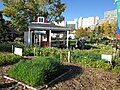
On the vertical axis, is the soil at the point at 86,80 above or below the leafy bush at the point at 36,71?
below

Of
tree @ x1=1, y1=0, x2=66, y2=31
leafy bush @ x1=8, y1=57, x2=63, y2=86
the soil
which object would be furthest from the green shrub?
tree @ x1=1, y1=0, x2=66, y2=31

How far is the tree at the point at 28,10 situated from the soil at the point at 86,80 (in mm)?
35322

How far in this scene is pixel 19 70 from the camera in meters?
10.9

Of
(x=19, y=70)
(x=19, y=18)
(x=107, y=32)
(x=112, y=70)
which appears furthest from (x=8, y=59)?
(x=107, y=32)

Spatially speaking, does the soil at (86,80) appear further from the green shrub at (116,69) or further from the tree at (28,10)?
the tree at (28,10)

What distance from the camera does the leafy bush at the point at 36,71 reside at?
33.7 feet

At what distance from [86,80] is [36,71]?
89.3 inches

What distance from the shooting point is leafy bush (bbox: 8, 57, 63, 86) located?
10258mm

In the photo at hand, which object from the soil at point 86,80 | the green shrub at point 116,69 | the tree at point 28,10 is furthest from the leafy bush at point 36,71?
the tree at point 28,10

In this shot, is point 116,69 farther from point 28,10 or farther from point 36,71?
point 28,10

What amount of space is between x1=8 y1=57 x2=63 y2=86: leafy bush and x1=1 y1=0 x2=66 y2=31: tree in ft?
120

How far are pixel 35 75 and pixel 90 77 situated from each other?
2.70m

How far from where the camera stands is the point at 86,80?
11.6 metres

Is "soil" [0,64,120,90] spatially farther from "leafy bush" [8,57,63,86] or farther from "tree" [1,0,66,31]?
"tree" [1,0,66,31]
